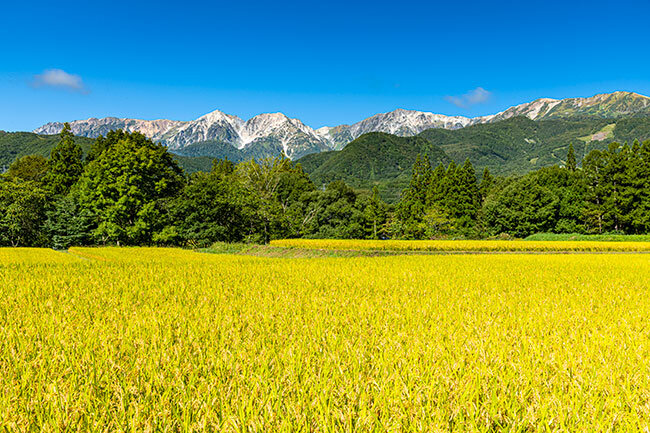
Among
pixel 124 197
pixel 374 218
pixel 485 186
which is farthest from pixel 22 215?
pixel 485 186

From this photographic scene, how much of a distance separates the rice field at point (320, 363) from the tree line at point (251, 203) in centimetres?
3626

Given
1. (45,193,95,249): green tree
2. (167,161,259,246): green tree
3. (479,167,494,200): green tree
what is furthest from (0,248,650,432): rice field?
(479,167,494,200): green tree

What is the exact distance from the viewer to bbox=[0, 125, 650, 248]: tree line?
39094 millimetres

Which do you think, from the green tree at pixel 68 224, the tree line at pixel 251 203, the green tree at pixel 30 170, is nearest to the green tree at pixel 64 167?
the tree line at pixel 251 203

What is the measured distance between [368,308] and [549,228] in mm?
62631

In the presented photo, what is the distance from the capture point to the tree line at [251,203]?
39094mm

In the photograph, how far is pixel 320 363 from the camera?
324cm

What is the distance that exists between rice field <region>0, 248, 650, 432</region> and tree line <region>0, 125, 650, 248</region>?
3626 cm

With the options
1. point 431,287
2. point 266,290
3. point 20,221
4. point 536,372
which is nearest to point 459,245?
point 431,287

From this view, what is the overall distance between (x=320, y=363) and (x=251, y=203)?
146ft

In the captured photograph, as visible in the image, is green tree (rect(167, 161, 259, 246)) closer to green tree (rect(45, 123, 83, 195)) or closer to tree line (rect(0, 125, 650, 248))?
tree line (rect(0, 125, 650, 248))

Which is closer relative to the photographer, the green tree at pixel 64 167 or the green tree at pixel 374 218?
the green tree at pixel 64 167

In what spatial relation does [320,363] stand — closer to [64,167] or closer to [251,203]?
[251,203]

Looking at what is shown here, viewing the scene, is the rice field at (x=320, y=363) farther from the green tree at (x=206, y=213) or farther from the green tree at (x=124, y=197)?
the green tree at (x=206, y=213)
